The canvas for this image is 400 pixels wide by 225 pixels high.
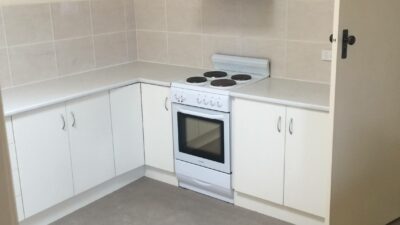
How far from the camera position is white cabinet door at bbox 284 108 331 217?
282 centimetres

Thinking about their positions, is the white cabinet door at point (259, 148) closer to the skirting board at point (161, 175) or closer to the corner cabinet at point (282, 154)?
the corner cabinet at point (282, 154)

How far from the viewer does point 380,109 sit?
2.75 m

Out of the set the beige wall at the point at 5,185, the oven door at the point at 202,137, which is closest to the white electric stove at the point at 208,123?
the oven door at the point at 202,137

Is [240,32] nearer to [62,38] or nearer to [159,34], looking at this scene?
[159,34]

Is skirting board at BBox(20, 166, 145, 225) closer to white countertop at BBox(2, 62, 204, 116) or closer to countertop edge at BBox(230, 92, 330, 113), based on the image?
white countertop at BBox(2, 62, 204, 116)

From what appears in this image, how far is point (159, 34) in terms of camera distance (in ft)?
13.3

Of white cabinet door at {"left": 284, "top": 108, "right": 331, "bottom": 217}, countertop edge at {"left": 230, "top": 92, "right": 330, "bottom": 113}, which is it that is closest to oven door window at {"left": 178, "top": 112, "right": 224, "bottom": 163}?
countertop edge at {"left": 230, "top": 92, "right": 330, "bottom": 113}

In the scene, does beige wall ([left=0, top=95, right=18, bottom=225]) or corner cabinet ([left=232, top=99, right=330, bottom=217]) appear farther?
corner cabinet ([left=232, top=99, right=330, bottom=217])

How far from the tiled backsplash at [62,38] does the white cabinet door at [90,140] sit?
0.52m

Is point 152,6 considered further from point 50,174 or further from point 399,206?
point 399,206

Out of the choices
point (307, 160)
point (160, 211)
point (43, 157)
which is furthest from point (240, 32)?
point (43, 157)

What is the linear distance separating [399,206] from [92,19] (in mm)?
2620

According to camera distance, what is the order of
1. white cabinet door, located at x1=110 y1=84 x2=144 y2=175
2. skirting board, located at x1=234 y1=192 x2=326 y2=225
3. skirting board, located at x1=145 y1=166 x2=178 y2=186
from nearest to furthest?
skirting board, located at x1=234 y1=192 x2=326 y2=225 → white cabinet door, located at x1=110 y1=84 x2=144 y2=175 → skirting board, located at x1=145 y1=166 x2=178 y2=186

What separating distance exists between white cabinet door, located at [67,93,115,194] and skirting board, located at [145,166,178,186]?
0.43 m
